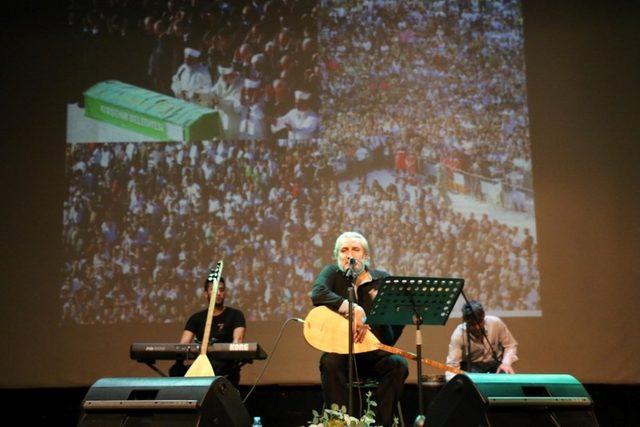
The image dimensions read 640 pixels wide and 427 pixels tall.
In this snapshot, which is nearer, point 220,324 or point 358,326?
point 358,326

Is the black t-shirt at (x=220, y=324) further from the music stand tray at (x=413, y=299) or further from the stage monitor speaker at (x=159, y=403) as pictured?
the stage monitor speaker at (x=159, y=403)

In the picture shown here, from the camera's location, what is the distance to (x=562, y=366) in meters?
5.54

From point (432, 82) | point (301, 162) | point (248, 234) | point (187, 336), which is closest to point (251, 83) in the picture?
point (301, 162)

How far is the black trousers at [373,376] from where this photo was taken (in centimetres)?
416

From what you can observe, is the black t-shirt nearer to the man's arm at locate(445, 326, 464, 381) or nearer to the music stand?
the man's arm at locate(445, 326, 464, 381)

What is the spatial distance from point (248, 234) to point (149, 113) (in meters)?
1.42

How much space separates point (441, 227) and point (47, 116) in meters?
3.62

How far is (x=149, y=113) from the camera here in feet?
19.8

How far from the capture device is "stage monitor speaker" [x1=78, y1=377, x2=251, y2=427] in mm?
2939

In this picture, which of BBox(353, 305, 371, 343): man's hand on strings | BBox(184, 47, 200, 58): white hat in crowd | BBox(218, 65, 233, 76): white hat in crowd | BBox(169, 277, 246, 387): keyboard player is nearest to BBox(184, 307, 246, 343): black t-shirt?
BBox(169, 277, 246, 387): keyboard player

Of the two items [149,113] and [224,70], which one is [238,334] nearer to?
[149,113]

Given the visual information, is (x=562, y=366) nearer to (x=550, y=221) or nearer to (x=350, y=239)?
(x=550, y=221)

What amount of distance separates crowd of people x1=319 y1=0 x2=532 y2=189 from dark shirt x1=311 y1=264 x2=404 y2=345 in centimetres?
166

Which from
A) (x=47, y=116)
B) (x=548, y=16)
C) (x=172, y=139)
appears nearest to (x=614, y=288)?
(x=548, y=16)
